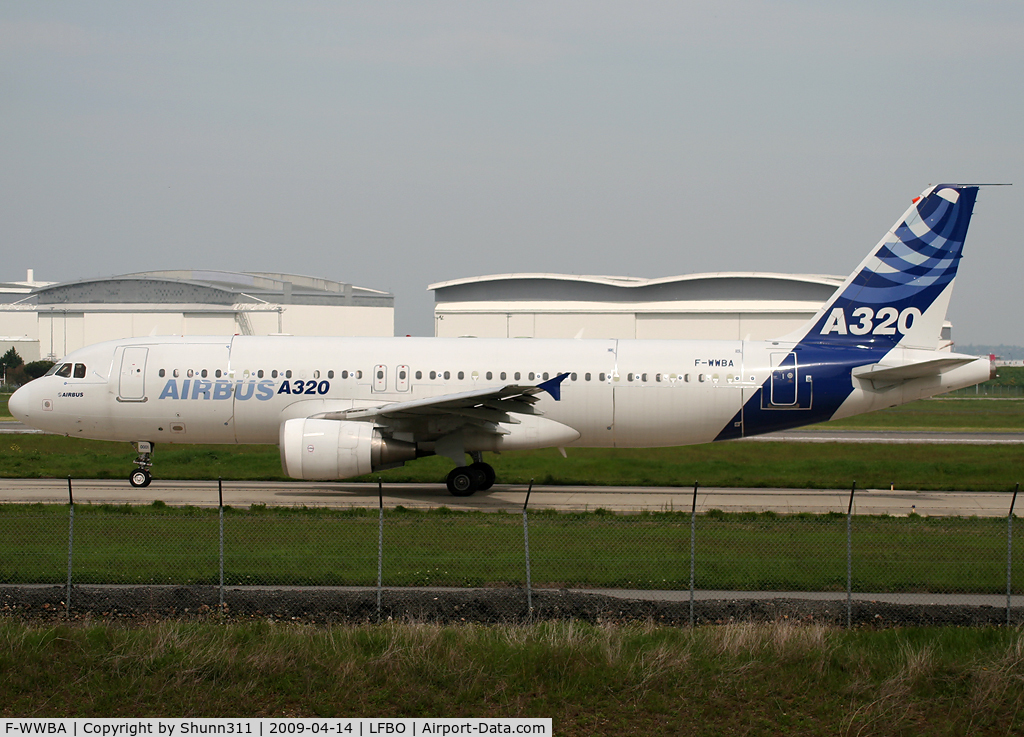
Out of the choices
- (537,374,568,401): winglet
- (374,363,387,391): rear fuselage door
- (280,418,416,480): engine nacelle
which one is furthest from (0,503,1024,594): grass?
(374,363,387,391): rear fuselage door

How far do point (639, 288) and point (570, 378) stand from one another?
185ft

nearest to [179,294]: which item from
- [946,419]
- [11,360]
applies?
[11,360]

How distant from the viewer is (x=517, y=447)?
22906 mm

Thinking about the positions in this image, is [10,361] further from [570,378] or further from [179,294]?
[570,378]

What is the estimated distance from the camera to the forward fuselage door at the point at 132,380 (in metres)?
23.3

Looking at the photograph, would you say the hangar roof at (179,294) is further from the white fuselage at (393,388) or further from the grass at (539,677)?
the grass at (539,677)

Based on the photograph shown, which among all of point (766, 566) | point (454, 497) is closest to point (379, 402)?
point (454, 497)

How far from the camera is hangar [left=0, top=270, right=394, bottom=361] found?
77125 millimetres

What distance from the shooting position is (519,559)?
1416cm

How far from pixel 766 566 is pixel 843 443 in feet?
74.2

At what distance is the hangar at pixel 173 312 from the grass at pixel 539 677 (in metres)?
69.6

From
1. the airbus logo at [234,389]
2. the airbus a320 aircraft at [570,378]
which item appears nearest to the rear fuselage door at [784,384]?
the airbus a320 aircraft at [570,378]

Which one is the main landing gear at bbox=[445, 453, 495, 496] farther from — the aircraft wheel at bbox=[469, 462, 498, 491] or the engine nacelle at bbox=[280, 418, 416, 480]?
the engine nacelle at bbox=[280, 418, 416, 480]

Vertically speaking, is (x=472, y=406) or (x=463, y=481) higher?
(x=472, y=406)
